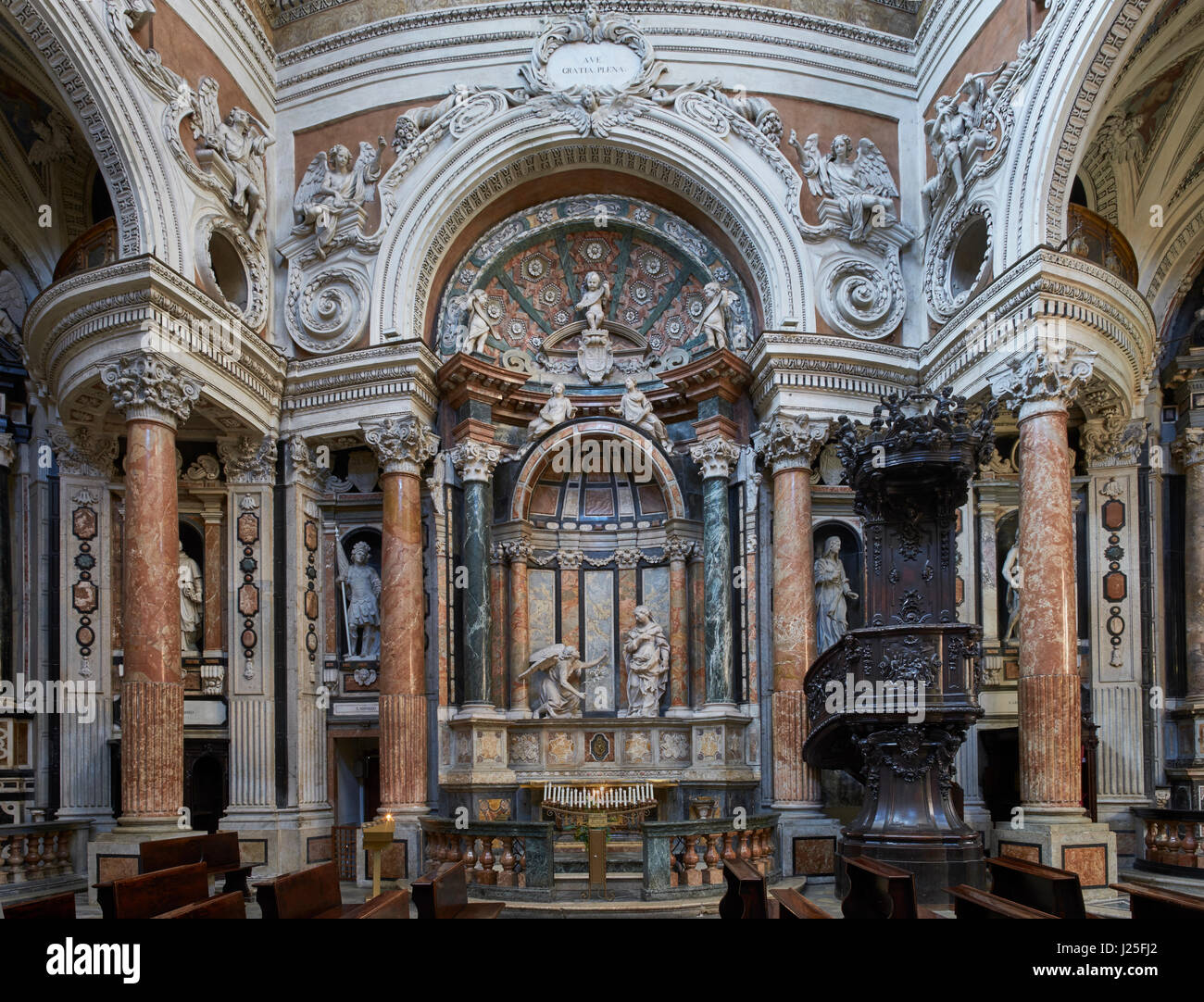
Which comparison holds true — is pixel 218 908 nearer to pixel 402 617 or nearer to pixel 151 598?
pixel 151 598

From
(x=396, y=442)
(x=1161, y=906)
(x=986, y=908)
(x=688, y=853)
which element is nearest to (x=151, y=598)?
(x=396, y=442)

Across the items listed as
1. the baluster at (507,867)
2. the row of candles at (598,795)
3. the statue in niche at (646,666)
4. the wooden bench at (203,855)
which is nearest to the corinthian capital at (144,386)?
the wooden bench at (203,855)

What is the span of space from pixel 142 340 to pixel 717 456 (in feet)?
24.7

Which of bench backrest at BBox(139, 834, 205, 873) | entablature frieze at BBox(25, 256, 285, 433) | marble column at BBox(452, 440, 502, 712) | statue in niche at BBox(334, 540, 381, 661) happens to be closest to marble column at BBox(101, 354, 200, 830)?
entablature frieze at BBox(25, 256, 285, 433)

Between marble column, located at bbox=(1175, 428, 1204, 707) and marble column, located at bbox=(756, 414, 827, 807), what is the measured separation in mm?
5055

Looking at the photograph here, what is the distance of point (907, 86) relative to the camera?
53.9 ft

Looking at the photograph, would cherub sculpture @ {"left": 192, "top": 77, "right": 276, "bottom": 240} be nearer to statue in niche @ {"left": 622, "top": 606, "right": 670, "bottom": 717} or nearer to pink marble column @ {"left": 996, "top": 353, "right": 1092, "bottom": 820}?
statue in niche @ {"left": 622, "top": 606, "right": 670, "bottom": 717}

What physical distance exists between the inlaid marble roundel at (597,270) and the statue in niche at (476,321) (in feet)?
0.47

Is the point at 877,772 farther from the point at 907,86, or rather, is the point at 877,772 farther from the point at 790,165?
the point at 907,86

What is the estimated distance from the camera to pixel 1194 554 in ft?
50.8

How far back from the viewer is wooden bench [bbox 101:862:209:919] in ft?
24.9

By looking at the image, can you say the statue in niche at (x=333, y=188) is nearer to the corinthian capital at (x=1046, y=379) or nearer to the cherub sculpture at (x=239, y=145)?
the cherub sculpture at (x=239, y=145)
